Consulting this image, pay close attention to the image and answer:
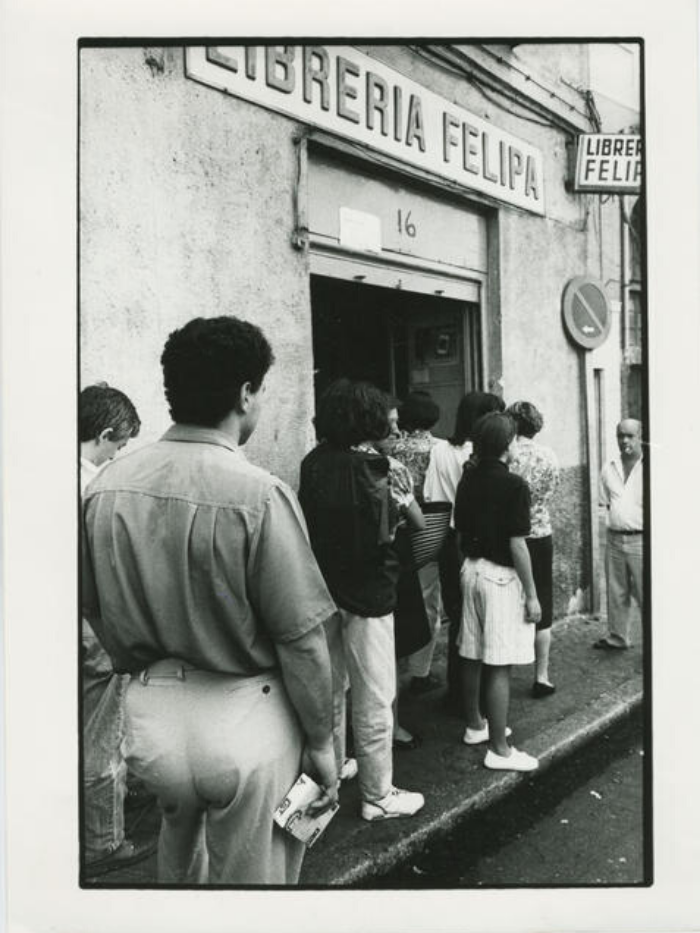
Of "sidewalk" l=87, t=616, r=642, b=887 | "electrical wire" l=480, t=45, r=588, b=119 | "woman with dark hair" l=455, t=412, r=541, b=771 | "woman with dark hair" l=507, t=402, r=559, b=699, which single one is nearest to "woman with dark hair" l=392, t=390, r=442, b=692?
"sidewalk" l=87, t=616, r=642, b=887

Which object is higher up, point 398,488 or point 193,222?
point 193,222

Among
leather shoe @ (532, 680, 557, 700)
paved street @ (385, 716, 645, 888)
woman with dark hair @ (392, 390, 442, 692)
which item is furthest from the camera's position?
leather shoe @ (532, 680, 557, 700)

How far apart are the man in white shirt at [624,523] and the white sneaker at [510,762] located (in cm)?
70

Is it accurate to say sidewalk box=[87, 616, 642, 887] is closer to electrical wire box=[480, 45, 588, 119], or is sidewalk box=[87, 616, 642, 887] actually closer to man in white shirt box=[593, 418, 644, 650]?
man in white shirt box=[593, 418, 644, 650]

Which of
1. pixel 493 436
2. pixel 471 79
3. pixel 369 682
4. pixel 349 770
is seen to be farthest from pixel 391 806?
pixel 471 79

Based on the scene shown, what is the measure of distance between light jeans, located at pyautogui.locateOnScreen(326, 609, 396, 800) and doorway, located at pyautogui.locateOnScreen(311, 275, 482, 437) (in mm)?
1927

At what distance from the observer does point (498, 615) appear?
321 cm

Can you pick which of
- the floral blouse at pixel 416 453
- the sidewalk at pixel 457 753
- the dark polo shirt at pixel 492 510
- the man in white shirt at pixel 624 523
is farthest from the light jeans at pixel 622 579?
the floral blouse at pixel 416 453

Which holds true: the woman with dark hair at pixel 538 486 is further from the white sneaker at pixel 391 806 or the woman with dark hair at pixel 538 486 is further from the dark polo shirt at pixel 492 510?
the white sneaker at pixel 391 806

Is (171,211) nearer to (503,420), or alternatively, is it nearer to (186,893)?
(503,420)

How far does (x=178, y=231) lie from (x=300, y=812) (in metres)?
2.11

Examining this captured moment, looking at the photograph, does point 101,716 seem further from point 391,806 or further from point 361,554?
point 391,806

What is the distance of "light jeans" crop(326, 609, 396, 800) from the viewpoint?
2764 mm

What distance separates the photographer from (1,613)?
2268mm
